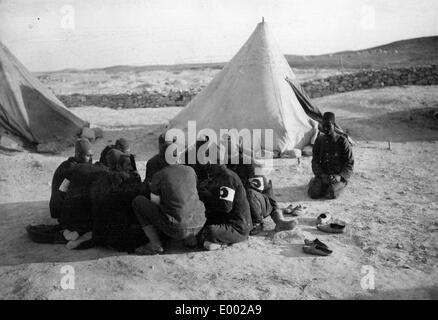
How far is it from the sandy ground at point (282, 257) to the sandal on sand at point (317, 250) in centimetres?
9

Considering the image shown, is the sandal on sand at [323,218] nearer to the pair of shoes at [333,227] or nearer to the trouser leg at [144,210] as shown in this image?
the pair of shoes at [333,227]

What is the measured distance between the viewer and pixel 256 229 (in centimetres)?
481

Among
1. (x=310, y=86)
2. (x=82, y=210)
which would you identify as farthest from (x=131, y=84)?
(x=82, y=210)

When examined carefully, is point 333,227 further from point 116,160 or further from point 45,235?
point 45,235

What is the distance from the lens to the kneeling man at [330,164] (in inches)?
237

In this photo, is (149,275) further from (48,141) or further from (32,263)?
(48,141)

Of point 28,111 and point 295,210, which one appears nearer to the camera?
point 295,210

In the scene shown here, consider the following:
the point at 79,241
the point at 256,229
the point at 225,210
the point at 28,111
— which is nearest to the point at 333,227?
the point at 256,229

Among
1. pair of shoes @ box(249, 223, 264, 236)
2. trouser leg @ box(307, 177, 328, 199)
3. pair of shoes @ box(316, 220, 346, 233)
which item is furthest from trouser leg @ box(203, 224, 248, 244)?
trouser leg @ box(307, 177, 328, 199)

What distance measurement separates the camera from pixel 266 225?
5039 mm

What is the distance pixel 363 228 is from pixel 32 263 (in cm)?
367

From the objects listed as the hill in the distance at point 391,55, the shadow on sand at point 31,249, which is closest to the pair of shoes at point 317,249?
the shadow on sand at point 31,249

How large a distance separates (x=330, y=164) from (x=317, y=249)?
2.48 meters

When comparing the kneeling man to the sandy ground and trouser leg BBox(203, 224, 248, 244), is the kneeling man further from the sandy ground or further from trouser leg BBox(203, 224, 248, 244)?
trouser leg BBox(203, 224, 248, 244)
